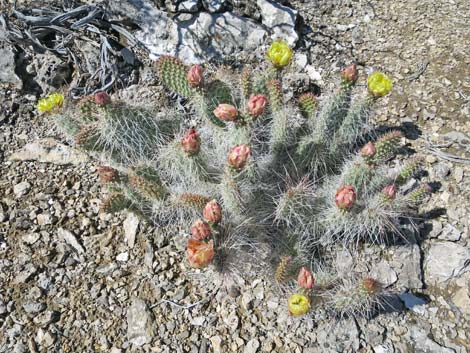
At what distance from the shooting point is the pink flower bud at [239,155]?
2.07 m

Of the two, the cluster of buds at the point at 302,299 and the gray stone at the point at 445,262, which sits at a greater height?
the cluster of buds at the point at 302,299

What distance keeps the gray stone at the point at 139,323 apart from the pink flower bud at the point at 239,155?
931 millimetres

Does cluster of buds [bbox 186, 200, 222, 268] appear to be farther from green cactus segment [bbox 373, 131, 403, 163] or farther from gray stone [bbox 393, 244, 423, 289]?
gray stone [bbox 393, 244, 423, 289]

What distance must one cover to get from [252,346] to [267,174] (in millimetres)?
893

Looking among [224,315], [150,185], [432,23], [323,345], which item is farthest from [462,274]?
[432,23]

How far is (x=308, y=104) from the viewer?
272cm

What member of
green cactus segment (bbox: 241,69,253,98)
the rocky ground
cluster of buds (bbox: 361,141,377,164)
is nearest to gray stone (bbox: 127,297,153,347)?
the rocky ground

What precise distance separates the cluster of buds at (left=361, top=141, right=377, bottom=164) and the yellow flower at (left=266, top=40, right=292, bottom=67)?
0.63 meters

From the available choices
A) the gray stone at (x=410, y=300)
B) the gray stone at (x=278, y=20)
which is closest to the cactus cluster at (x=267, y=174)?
the gray stone at (x=410, y=300)

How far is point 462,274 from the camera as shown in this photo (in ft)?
8.36

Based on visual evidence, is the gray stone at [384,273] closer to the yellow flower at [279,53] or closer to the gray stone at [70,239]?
the yellow flower at [279,53]

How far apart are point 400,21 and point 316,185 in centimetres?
198

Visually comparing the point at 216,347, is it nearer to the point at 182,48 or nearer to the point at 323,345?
the point at 323,345

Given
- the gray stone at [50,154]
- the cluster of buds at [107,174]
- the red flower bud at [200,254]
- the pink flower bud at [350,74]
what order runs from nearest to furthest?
the red flower bud at [200,254]
the cluster of buds at [107,174]
the pink flower bud at [350,74]
the gray stone at [50,154]
